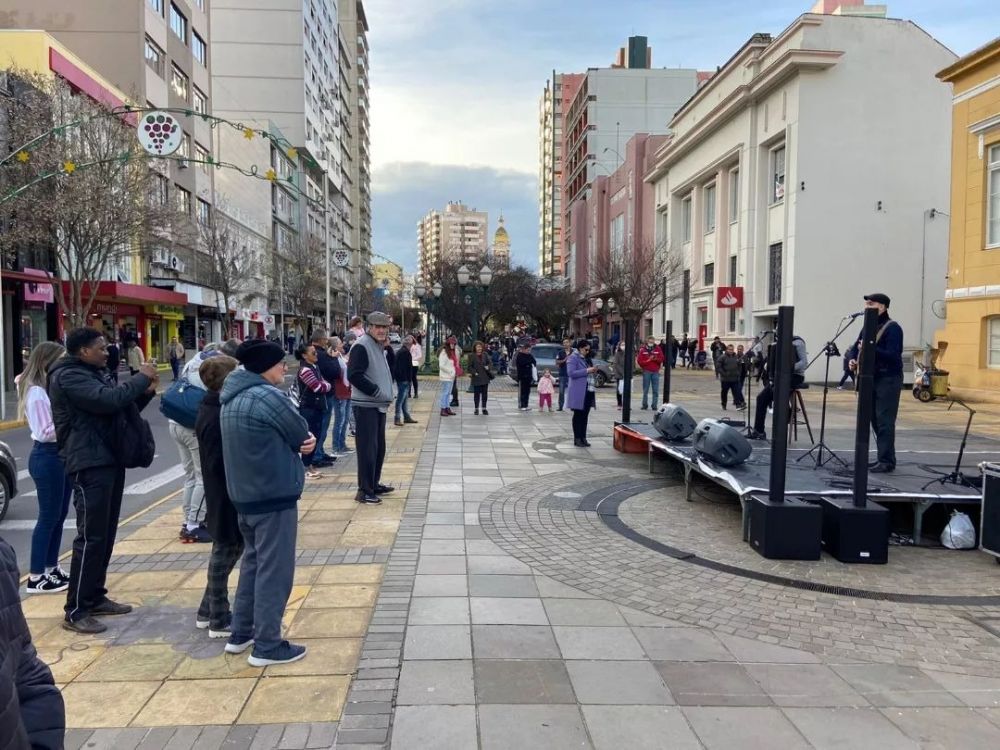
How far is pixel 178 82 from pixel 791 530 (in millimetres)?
42268

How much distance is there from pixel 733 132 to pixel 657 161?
42.7 feet

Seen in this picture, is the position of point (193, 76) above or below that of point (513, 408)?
above

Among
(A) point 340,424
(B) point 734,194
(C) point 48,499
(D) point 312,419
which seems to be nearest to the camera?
(C) point 48,499

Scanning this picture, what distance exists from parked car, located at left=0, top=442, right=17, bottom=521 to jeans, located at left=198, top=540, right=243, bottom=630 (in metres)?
4.31

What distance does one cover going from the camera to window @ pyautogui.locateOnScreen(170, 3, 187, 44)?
37.3 metres

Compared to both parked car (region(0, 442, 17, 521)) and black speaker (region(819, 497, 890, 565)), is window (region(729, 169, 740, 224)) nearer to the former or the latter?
black speaker (region(819, 497, 890, 565))

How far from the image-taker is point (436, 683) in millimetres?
3635

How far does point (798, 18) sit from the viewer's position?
94.5ft

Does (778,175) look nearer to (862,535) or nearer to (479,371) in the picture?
(479,371)

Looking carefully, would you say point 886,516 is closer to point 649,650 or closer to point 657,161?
point 649,650

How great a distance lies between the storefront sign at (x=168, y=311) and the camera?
119 feet

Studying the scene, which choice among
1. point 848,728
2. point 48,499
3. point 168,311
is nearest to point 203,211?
point 168,311

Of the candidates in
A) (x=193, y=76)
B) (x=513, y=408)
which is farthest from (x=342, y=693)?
(x=193, y=76)

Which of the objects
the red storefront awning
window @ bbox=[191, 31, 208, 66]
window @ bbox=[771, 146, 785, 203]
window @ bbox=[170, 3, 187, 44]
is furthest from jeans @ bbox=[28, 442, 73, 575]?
window @ bbox=[191, 31, 208, 66]
